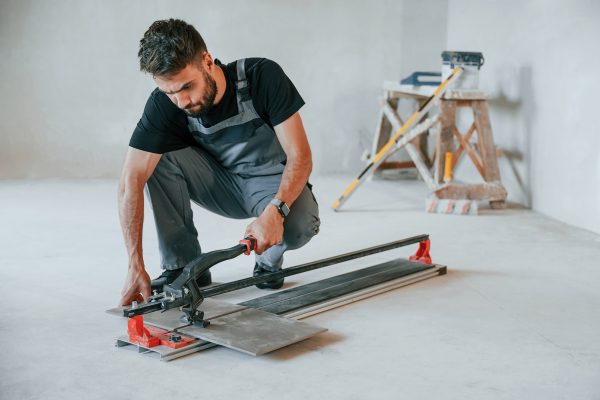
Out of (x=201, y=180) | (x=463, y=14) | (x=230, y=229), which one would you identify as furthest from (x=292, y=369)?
(x=463, y=14)

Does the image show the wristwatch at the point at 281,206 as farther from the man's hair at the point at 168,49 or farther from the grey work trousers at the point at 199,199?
the man's hair at the point at 168,49

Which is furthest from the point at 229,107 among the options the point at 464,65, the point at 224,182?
the point at 464,65

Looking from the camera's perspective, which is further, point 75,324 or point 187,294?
point 75,324

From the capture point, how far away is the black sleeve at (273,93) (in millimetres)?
2324

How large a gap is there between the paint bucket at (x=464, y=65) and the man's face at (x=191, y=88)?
237 cm

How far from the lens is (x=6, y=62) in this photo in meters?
5.16

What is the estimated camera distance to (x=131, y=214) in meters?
2.34

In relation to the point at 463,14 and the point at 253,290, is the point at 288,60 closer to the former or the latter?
the point at 463,14

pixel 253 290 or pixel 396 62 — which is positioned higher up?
pixel 396 62

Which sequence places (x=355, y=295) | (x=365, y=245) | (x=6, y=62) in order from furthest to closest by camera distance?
(x=6, y=62) < (x=365, y=245) < (x=355, y=295)

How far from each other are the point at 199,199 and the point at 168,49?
2.47 feet

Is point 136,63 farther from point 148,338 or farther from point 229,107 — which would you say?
point 148,338

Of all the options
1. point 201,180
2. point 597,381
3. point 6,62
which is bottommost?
point 597,381

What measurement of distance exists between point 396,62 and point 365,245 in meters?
2.64
